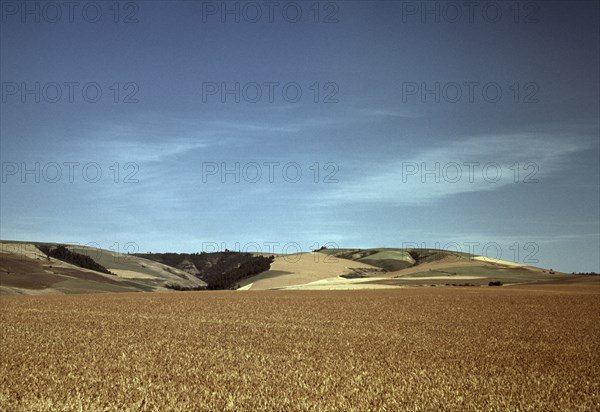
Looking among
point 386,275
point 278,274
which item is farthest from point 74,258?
point 386,275

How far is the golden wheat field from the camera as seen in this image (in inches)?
486

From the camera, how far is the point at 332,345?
2006 centimetres

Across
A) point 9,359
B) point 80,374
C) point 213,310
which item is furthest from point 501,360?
point 213,310

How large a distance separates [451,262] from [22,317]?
90045 millimetres

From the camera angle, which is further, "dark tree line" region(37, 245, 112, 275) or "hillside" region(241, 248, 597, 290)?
"dark tree line" region(37, 245, 112, 275)

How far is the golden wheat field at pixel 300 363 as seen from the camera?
40.5 feet

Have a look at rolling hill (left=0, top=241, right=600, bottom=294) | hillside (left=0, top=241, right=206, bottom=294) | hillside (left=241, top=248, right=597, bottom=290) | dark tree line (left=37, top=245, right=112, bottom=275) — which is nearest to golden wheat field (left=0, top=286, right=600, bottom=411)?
hillside (left=0, top=241, right=206, bottom=294)

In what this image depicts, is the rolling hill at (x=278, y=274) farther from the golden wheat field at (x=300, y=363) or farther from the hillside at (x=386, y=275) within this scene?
the golden wheat field at (x=300, y=363)

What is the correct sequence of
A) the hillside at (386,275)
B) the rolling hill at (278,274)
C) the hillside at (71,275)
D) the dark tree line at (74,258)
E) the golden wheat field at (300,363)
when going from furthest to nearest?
the dark tree line at (74,258) → the hillside at (386,275) → the rolling hill at (278,274) → the hillside at (71,275) → the golden wheat field at (300,363)

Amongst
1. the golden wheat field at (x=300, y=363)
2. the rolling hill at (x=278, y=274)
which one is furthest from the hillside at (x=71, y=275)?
the golden wheat field at (x=300, y=363)

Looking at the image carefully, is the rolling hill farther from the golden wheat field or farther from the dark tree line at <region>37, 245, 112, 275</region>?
the golden wheat field

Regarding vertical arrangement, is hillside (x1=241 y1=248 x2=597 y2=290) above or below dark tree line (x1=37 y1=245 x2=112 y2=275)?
below

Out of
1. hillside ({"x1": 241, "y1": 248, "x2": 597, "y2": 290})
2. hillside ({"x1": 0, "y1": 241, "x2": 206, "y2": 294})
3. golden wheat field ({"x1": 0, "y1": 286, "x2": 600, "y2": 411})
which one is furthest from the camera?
hillside ({"x1": 241, "y1": 248, "x2": 597, "y2": 290})

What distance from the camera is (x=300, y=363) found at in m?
16.2
